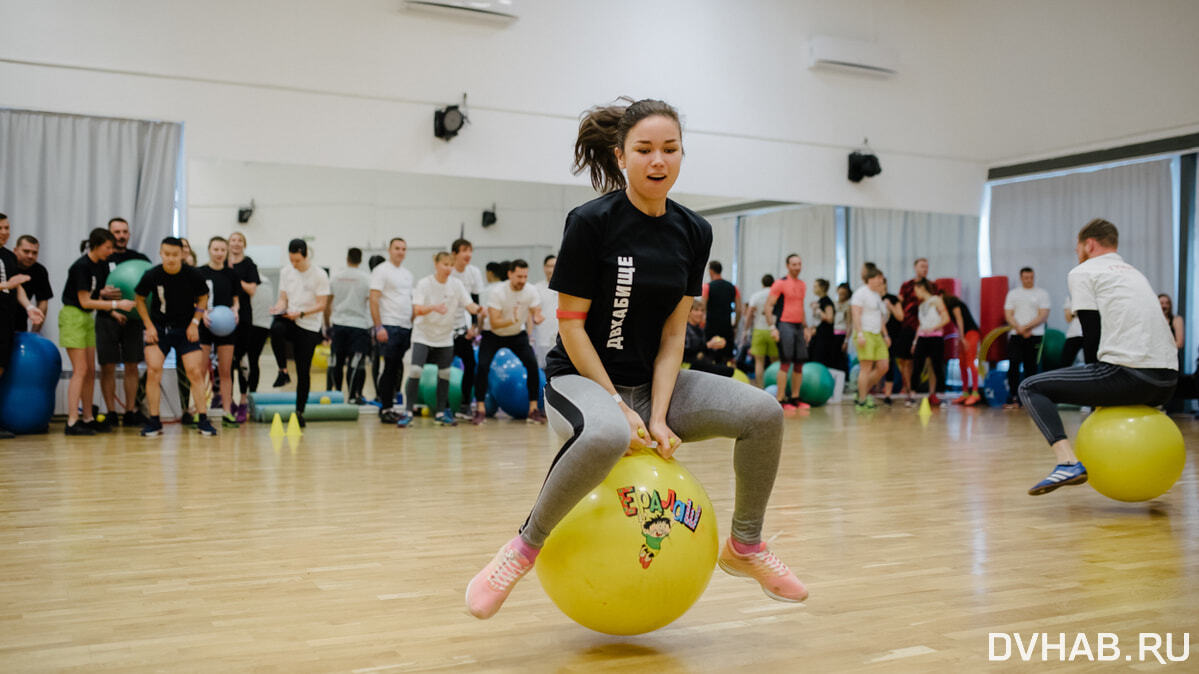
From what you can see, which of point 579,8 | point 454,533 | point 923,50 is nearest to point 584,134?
point 454,533

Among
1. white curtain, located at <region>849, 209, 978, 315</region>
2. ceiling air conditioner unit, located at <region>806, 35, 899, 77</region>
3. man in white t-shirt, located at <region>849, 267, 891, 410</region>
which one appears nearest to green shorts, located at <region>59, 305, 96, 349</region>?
man in white t-shirt, located at <region>849, 267, 891, 410</region>

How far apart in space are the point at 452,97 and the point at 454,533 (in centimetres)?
666

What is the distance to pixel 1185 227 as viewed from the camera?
10328mm

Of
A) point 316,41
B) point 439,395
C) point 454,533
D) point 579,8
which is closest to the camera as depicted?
point 454,533

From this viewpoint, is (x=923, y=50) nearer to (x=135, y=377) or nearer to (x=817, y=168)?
Answer: (x=817, y=168)

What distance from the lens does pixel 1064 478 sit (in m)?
4.38

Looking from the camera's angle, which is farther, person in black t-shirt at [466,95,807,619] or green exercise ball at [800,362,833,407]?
green exercise ball at [800,362,833,407]

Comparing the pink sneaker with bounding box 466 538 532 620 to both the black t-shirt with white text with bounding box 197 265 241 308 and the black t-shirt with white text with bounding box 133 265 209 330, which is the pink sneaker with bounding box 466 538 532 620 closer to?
the black t-shirt with white text with bounding box 133 265 209 330

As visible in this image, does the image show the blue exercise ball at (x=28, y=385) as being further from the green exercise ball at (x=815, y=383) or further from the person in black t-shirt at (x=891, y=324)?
the person in black t-shirt at (x=891, y=324)

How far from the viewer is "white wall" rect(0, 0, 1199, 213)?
8516mm

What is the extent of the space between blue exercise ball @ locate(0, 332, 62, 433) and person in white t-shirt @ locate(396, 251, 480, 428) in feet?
8.56

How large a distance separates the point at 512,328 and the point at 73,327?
10.9 feet

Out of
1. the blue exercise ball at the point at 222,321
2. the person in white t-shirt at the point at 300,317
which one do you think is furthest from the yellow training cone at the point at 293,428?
the blue exercise ball at the point at 222,321

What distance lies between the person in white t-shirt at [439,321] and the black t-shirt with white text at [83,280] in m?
2.34
